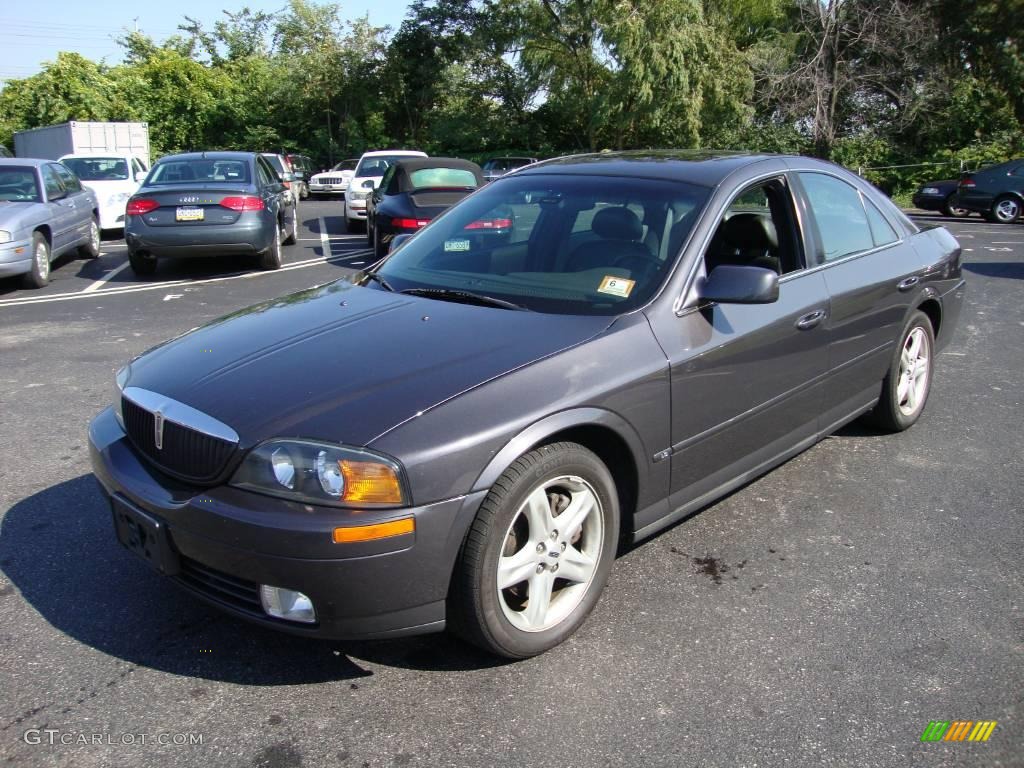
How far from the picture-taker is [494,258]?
3.89 meters

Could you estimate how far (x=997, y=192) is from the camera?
19047 mm

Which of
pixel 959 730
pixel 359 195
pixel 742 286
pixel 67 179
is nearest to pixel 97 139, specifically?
pixel 359 195

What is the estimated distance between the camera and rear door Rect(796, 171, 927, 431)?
13.7 feet

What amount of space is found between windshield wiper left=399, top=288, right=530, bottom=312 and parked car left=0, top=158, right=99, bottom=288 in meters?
8.11

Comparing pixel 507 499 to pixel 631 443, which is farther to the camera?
pixel 631 443

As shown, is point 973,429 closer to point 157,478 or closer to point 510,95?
point 157,478

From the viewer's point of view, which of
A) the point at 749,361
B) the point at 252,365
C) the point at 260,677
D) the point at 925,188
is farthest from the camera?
the point at 925,188

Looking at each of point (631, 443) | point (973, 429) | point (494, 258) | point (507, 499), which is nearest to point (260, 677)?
point (507, 499)

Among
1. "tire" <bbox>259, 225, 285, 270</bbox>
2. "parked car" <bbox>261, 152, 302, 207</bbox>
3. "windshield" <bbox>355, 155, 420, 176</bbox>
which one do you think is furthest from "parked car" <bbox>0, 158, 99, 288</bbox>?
"windshield" <bbox>355, 155, 420, 176</bbox>

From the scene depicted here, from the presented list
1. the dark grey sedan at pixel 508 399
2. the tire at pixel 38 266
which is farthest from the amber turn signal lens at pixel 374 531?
the tire at pixel 38 266

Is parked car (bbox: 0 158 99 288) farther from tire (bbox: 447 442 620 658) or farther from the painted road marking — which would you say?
tire (bbox: 447 442 620 658)

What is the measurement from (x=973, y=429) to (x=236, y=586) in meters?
4.38

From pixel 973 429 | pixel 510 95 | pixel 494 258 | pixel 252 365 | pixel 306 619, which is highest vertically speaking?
pixel 510 95

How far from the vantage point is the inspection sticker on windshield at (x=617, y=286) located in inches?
135
